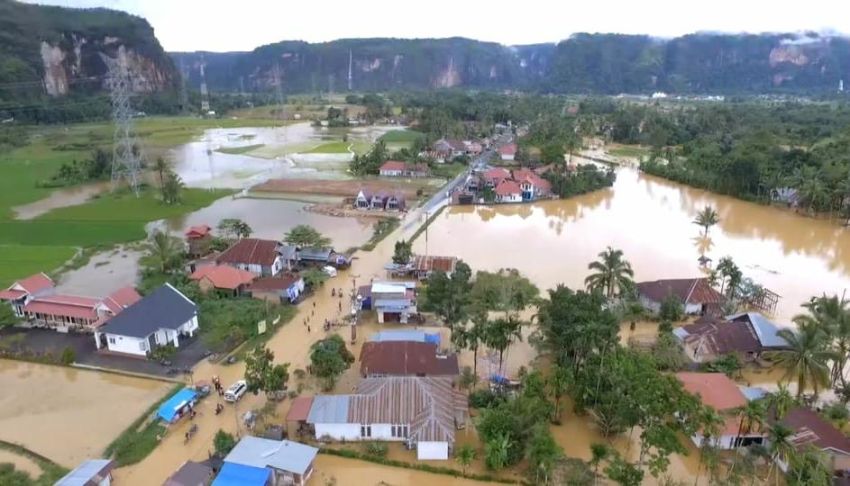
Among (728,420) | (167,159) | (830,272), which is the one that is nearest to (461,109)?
(167,159)

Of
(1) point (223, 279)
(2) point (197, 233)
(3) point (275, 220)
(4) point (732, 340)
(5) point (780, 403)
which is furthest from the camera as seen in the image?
(3) point (275, 220)

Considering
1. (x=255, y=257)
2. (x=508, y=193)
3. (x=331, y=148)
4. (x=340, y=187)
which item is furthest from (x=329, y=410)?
(x=331, y=148)

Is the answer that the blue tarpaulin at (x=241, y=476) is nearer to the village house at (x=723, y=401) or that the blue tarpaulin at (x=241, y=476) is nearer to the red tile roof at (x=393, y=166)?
the village house at (x=723, y=401)

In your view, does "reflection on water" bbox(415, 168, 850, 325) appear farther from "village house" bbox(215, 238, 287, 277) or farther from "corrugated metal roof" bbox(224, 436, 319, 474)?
"corrugated metal roof" bbox(224, 436, 319, 474)

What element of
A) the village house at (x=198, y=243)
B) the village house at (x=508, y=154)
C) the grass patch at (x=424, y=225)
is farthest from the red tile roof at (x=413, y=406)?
the village house at (x=508, y=154)

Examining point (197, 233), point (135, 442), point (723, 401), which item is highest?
point (197, 233)

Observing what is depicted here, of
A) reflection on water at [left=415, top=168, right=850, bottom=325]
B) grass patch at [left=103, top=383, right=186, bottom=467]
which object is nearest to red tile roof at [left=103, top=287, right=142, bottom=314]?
grass patch at [left=103, top=383, right=186, bottom=467]

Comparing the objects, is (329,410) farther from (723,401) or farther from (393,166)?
(393,166)
